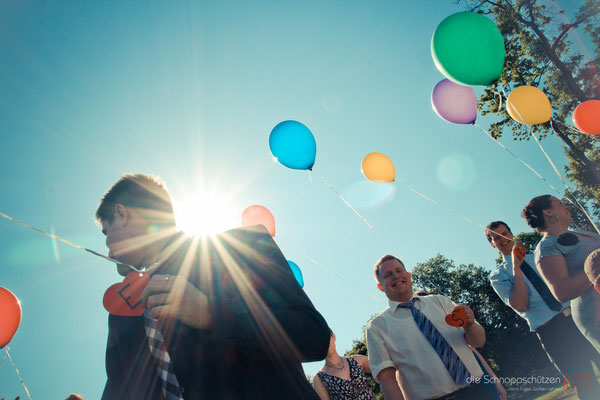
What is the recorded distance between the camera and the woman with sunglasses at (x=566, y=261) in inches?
92.2

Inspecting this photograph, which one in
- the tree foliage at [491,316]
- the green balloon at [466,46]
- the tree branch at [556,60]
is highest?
the tree branch at [556,60]

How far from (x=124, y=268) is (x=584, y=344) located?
3611 millimetres

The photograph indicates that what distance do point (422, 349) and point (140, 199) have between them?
223 cm

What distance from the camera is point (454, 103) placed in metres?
4.55

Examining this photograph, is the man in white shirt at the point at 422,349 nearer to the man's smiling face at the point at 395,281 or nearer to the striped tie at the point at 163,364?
the man's smiling face at the point at 395,281

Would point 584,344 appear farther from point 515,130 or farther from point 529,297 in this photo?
point 515,130

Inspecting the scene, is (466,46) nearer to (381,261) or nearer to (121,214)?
(381,261)

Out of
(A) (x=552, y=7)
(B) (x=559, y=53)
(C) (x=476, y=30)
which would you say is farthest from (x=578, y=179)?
(C) (x=476, y=30)

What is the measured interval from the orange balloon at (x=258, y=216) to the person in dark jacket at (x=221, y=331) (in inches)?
128

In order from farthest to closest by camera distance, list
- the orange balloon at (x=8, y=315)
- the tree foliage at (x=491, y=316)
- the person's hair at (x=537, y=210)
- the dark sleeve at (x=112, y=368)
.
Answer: the tree foliage at (x=491, y=316) → the orange balloon at (x=8, y=315) → the person's hair at (x=537, y=210) → the dark sleeve at (x=112, y=368)

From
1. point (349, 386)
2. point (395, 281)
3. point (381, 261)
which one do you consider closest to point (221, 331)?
point (395, 281)

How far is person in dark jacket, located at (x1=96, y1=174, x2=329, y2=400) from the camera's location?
89cm

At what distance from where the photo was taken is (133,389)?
3.22 feet

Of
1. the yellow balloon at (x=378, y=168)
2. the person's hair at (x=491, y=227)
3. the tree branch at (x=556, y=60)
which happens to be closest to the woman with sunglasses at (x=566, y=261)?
the person's hair at (x=491, y=227)
